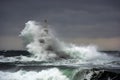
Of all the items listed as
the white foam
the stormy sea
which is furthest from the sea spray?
the white foam

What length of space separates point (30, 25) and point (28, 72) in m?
24.4

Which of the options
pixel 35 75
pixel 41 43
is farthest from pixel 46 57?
pixel 35 75

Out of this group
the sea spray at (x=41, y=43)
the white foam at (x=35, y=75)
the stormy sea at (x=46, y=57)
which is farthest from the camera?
the sea spray at (x=41, y=43)

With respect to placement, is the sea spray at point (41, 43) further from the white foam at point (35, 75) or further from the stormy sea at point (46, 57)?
the white foam at point (35, 75)

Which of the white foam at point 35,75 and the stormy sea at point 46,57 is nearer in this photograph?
the white foam at point 35,75

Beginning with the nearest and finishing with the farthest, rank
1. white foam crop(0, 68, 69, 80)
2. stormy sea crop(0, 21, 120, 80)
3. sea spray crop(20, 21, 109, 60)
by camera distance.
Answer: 1. white foam crop(0, 68, 69, 80)
2. stormy sea crop(0, 21, 120, 80)
3. sea spray crop(20, 21, 109, 60)

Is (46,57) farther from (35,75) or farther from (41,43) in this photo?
(35,75)

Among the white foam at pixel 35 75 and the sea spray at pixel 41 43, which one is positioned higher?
the sea spray at pixel 41 43

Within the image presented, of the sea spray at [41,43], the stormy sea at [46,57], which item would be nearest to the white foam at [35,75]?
the stormy sea at [46,57]

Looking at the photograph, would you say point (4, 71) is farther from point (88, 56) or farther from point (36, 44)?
point (88, 56)

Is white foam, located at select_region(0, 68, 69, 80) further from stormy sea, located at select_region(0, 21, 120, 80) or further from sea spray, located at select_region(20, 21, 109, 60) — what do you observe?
sea spray, located at select_region(20, 21, 109, 60)

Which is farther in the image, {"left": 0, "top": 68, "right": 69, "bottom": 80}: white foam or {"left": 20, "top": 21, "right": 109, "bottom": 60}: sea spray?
{"left": 20, "top": 21, "right": 109, "bottom": 60}: sea spray

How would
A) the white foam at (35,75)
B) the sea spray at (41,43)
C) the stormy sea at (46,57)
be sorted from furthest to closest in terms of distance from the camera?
the sea spray at (41,43) → the stormy sea at (46,57) → the white foam at (35,75)

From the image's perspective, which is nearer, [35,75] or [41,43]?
[35,75]
